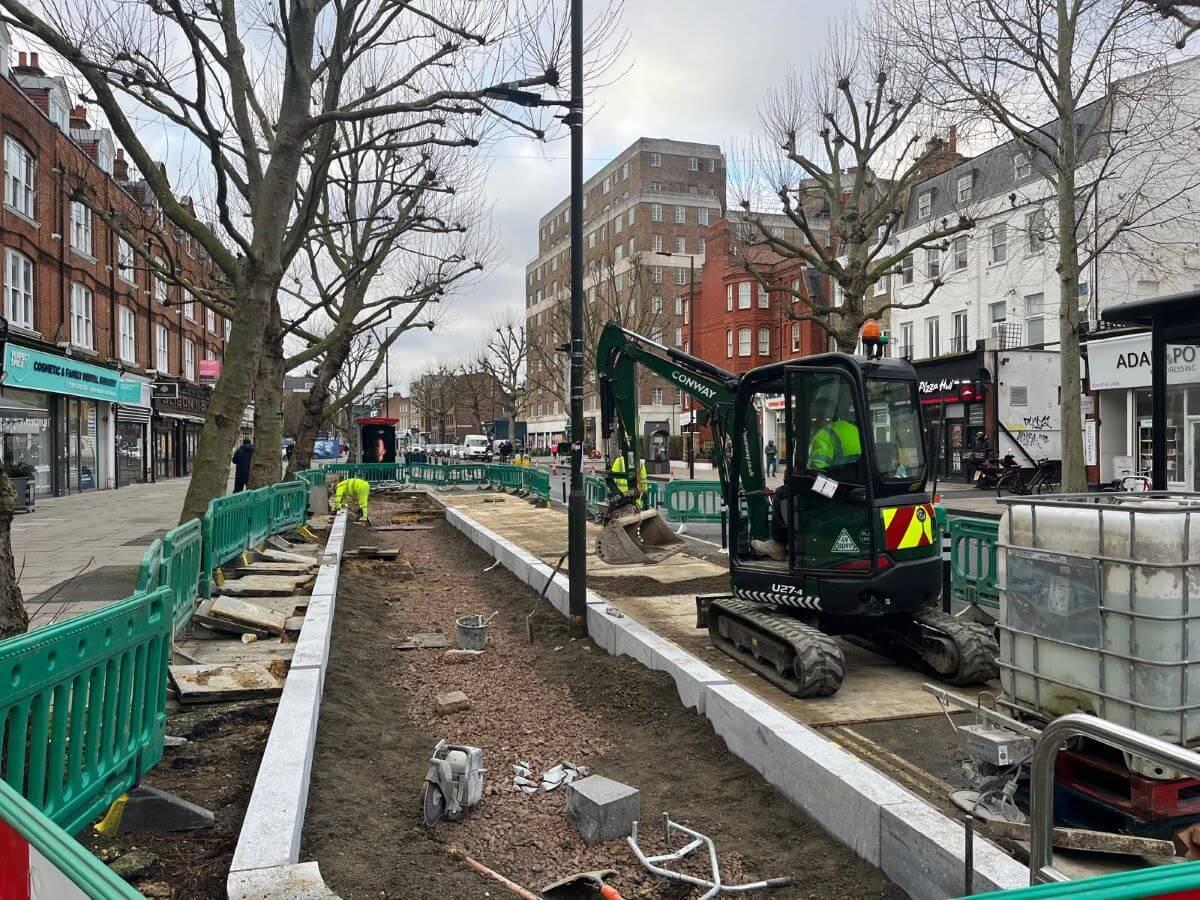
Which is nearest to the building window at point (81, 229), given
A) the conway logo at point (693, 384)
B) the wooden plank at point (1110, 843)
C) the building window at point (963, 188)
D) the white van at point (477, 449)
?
the conway logo at point (693, 384)

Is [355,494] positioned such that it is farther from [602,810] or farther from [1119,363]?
[1119,363]

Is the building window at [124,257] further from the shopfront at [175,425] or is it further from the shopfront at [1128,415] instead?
the shopfront at [1128,415]

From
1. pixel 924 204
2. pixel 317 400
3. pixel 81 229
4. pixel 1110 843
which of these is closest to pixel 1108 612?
pixel 1110 843

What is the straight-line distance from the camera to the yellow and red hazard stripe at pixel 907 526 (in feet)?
21.6

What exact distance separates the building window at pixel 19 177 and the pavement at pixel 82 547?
8373 millimetres

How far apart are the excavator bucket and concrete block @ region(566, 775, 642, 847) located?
26.7 feet

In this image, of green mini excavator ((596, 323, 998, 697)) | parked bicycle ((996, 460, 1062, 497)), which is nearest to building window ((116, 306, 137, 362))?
green mini excavator ((596, 323, 998, 697))

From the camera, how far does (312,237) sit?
71.6ft

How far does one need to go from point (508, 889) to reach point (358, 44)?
14.1m

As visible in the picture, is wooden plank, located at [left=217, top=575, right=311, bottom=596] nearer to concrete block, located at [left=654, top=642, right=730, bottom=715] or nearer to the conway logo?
concrete block, located at [left=654, top=642, right=730, bottom=715]

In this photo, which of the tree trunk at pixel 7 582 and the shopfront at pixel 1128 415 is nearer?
the tree trunk at pixel 7 582

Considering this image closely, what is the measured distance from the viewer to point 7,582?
480cm

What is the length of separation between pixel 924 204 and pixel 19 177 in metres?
33.5

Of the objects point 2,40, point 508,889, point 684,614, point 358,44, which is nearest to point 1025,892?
point 508,889
